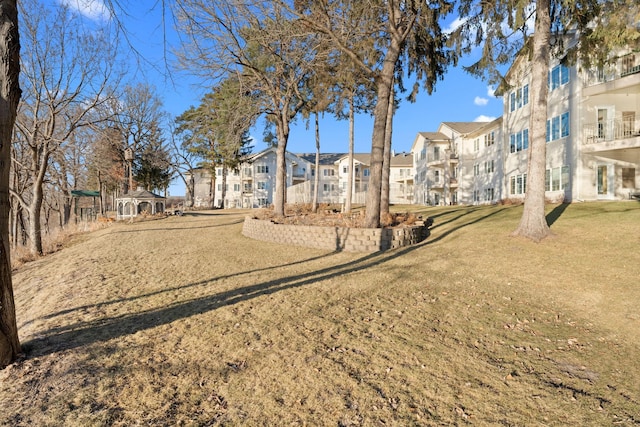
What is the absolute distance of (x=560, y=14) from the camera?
38.5ft

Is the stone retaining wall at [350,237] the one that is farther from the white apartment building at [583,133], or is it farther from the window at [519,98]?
the window at [519,98]

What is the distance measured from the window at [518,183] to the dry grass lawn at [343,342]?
44.5ft

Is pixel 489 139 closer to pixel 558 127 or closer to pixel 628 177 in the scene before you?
pixel 558 127

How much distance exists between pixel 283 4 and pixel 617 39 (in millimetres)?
9782

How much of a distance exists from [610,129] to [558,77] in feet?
14.1

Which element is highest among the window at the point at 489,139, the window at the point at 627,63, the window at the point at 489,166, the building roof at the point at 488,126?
the window at the point at 627,63

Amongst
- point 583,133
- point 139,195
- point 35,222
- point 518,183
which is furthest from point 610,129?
point 139,195

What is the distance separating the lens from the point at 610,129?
16.5 meters

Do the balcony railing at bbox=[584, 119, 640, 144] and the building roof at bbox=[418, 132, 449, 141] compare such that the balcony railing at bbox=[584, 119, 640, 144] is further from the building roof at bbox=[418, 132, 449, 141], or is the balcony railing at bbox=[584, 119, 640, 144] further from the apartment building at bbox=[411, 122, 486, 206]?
the building roof at bbox=[418, 132, 449, 141]

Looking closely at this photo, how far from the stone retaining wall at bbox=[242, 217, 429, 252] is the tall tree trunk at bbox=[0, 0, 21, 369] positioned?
845 cm

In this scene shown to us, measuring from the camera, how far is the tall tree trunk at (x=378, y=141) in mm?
11531

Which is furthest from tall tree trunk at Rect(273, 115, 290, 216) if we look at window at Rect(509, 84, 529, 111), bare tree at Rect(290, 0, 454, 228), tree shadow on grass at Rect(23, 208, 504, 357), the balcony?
window at Rect(509, 84, 529, 111)

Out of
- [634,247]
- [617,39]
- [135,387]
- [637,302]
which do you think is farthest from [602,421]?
[617,39]

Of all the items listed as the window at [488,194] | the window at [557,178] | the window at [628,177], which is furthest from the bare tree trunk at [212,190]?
the window at [628,177]
